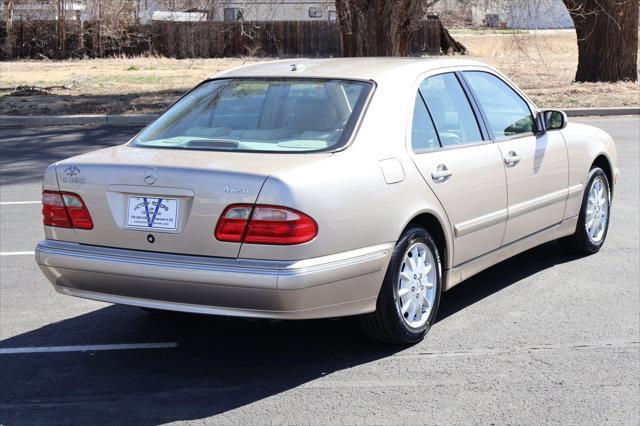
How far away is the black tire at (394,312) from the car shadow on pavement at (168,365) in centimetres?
11

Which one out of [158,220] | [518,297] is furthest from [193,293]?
→ [518,297]

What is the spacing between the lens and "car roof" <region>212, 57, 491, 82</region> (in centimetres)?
597

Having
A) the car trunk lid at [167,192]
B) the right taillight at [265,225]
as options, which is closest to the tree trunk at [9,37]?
the car trunk lid at [167,192]

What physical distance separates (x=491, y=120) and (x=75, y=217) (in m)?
2.78

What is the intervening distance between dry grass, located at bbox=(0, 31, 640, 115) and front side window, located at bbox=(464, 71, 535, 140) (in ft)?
41.4

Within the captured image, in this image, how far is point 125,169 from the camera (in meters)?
5.16

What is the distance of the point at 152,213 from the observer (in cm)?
506

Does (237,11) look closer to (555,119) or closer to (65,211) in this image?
(555,119)

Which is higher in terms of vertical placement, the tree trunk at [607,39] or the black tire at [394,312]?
the tree trunk at [607,39]

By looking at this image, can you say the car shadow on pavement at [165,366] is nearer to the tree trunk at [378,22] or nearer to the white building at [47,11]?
the tree trunk at [378,22]

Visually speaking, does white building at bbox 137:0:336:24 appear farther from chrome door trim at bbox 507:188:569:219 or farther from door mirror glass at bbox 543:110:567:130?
chrome door trim at bbox 507:188:569:219

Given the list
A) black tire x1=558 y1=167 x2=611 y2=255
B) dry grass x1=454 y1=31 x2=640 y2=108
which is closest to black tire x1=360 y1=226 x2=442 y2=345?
black tire x1=558 y1=167 x2=611 y2=255

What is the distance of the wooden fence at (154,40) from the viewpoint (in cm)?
3859

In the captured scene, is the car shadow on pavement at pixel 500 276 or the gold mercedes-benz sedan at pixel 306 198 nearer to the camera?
the gold mercedes-benz sedan at pixel 306 198
